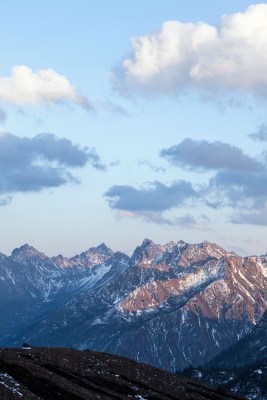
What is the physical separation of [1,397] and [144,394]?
171 ft

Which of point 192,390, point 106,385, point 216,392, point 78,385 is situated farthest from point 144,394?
point 216,392

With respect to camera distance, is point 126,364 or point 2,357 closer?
point 2,357

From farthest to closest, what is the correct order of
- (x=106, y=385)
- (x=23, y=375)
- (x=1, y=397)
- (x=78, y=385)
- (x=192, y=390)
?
(x=192, y=390)
(x=106, y=385)
(x=78, y=385)
(x=23, y=375)
(x=1, y=397)

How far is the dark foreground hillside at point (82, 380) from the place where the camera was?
111m

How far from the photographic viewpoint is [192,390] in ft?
540

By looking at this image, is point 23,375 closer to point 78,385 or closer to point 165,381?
point 78,385

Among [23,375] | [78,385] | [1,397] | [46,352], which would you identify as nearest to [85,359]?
[46,352]

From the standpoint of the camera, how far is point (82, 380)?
134 meters

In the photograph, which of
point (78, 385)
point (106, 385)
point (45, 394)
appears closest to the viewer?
point (45, 394)

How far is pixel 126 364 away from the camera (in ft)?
580

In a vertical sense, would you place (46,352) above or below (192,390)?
above

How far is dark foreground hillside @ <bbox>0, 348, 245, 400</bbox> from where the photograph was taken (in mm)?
111375

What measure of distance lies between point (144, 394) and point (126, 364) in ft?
125

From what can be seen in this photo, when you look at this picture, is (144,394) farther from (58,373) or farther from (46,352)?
(46,352)
